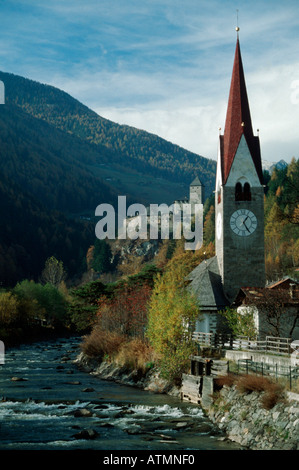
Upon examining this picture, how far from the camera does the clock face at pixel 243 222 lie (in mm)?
50562

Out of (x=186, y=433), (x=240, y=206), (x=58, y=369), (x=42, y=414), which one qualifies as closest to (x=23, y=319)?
(x=58, y=369)

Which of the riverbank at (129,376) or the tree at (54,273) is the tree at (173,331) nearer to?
the riverbank at (129,376)

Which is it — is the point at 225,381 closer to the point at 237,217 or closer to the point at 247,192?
the point at 237,217

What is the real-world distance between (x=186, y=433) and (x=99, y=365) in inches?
893

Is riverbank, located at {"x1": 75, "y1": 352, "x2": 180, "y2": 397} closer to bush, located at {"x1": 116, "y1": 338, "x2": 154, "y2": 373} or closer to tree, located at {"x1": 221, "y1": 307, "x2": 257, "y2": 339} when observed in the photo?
bush, located at {"x1": 116, "y1": 338, "x2": 154, "y2": 373}

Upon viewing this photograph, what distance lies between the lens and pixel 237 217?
50.8 metres

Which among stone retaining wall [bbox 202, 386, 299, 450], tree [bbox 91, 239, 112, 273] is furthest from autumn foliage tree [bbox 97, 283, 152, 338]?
tree [bbox 91, 239, 112, 273]

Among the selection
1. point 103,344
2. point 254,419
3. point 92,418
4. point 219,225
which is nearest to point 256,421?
point 254,419

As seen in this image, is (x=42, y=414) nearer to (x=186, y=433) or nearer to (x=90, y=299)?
(x=186, y=433)

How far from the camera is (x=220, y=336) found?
149 ft

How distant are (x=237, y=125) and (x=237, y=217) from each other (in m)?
9.15

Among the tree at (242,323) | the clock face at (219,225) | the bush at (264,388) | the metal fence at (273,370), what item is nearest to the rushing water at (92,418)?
Result: the bush at (264,388)

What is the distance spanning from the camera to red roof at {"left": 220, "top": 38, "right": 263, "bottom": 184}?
51594 mm

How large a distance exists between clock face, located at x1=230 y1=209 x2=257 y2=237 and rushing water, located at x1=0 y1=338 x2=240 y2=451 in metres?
18.9
